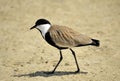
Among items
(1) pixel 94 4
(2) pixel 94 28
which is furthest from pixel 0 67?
(1) pixel 94 4

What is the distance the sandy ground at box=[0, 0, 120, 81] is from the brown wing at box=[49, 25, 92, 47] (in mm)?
857

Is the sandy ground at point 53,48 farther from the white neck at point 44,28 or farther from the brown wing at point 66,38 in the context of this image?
the white neck at point 44,28

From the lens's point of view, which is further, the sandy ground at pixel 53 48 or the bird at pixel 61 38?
the sandy ground at pixel 53 48

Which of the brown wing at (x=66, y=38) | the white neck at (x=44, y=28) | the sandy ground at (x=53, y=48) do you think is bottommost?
the sandy ground at (x=53, y=48)

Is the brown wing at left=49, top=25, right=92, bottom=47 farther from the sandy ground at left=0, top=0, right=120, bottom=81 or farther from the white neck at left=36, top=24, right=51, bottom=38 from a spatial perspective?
the sandy ground at left=0, top=0, right=120, bottom=81

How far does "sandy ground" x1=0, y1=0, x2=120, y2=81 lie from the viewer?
9.64m

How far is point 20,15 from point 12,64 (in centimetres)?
488

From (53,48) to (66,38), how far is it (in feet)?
7.69

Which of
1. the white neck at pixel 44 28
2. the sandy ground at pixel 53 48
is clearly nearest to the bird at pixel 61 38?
the white neck at pixel 44 28

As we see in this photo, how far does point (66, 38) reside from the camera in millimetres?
9258

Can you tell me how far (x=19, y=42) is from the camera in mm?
11977

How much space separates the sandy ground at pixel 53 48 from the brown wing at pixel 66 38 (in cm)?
86

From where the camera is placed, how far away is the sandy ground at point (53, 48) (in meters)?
9.64

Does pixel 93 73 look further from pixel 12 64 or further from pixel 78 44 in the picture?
pixel 12 64
